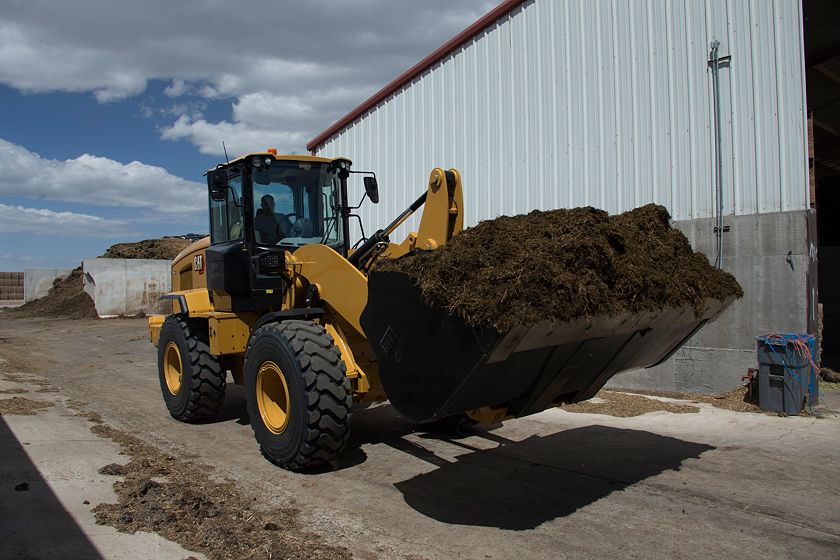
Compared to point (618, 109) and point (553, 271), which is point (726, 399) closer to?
point (618, 109)

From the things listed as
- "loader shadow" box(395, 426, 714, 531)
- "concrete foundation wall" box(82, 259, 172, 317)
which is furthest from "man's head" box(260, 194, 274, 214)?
"concrete foundation wall" box(82, 259, 172, 317)

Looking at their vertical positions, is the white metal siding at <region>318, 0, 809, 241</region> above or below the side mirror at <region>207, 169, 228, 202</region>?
above

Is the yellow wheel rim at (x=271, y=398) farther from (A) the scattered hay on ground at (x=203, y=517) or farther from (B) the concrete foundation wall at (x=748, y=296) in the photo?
(B) the concrete foundation wall at (x=748, y=296)

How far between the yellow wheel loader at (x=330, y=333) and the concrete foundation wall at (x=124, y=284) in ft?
64.9

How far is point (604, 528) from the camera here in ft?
13.4

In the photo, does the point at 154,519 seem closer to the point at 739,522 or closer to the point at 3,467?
the point at 3,467

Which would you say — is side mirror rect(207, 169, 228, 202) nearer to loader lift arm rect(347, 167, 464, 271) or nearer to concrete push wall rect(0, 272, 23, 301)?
loader lift arm rect(347, 167, 464, 271)

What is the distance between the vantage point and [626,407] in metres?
8.22

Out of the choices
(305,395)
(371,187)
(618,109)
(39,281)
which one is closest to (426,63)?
(618,109)

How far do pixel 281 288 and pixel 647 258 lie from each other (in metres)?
3.51

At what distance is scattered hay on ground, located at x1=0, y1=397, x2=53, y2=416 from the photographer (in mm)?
7547

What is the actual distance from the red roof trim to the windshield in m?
6.04

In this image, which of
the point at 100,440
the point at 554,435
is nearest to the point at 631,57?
the point at 554,435

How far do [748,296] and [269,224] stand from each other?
635 centimetres
